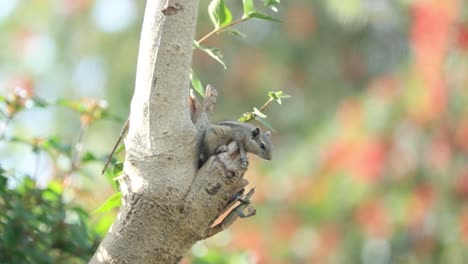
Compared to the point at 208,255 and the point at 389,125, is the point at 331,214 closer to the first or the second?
the point at 389,125

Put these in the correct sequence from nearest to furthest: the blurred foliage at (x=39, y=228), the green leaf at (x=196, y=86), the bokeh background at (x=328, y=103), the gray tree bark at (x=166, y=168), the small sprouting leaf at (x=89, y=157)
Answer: the gray tree bark at (x=166, y=168)
the green leaf at (x=196, y=86)
the blurred foliage at (x=39, y=228)
the small sprouting leaf at (x=89, y=157)
the bokeh background at (x=328, y=103)

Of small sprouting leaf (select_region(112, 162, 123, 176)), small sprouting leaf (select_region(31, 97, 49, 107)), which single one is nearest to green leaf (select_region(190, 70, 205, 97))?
small sprouting leaf (select_region(112, 162, 123, 176))

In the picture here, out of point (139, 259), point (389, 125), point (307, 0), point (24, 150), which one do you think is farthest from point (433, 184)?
point (139, 259)

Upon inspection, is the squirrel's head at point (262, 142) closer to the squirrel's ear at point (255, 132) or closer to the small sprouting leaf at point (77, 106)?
the squirrel's ear at point (255, 132)

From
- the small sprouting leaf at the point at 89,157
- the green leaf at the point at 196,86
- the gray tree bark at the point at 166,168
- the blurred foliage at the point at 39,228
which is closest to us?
the gray tree bark at the point at 166,168

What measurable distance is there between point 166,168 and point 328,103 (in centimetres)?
539

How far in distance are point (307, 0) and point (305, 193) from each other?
1448 mm

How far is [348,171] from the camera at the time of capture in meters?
5.54

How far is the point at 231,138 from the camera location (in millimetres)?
1193

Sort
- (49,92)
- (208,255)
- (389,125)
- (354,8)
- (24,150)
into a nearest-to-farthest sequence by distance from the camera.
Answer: (208,255), (24,150), (354,8), (389,125), (49,92)

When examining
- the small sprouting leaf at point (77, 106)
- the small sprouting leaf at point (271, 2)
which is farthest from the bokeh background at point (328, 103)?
the small sprouting leaf at point (271, 2)

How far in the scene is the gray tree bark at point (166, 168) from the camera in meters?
1.12

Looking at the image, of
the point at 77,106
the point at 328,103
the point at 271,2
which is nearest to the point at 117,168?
the point at 271,2

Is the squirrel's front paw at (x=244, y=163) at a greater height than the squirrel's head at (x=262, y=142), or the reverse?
the squirrel's head at (x=262, y=142)
